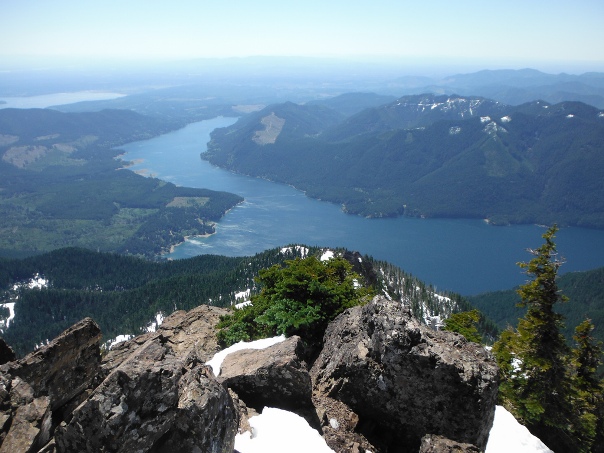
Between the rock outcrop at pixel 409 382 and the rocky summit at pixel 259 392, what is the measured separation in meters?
0.03

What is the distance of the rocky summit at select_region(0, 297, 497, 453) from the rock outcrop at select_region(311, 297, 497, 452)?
3 centimetres

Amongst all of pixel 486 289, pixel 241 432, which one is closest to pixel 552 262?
pixel 241 432

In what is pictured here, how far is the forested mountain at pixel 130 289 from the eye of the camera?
343ft

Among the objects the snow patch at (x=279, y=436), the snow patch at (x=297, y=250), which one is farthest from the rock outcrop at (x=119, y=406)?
the snow patch at (x=297, y=250)

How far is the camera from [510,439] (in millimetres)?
18172

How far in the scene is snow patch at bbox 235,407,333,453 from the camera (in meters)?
11.9

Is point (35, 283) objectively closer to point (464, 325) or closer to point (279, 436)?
point (464, 325)

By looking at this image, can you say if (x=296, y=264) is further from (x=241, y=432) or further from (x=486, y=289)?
(x=486, y=289)

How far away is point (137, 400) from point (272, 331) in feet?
34.2

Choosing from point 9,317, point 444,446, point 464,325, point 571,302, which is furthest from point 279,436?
point 9,317

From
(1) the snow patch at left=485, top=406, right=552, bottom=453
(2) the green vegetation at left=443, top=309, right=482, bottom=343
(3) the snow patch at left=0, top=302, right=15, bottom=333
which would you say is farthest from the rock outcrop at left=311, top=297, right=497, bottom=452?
(3) the snow patch at left=0, top=302, right=15, bottom=333

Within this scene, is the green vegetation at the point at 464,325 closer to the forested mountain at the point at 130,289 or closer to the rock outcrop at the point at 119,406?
the rock outcrop at the point at 119,406

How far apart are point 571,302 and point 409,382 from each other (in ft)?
466

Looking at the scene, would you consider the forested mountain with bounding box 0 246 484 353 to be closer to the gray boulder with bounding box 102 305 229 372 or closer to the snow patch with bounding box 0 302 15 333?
the snow patch with bounding box 0 302 15 333
